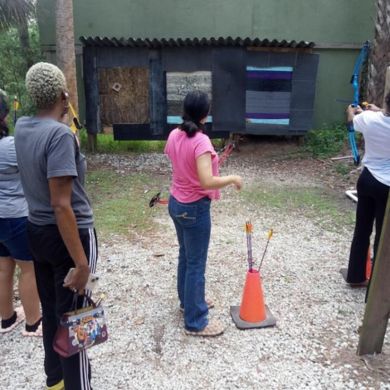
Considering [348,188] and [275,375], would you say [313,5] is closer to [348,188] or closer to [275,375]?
[348,188]

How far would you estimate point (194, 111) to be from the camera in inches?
106

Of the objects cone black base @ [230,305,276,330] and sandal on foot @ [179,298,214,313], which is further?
sandal on foot @ [179,298,214,313]

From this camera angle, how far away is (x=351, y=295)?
367 cm

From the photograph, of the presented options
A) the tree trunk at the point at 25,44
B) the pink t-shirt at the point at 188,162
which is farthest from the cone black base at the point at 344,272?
the tree trunk at the point at 25,44

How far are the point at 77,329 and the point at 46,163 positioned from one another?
83 cm

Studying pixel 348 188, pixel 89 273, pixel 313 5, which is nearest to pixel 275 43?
pixel 313 5

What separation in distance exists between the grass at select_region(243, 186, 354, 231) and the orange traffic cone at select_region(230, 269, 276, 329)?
2.26 metres

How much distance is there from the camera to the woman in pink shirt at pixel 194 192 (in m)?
2.64

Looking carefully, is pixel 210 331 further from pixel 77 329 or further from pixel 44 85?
pixel 44 85

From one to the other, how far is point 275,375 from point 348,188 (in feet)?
15.6

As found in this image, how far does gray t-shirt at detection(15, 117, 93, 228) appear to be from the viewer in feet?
6.15

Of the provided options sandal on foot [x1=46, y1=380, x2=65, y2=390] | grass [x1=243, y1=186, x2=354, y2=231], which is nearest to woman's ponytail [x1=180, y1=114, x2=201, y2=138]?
sandal on foot [x1=46, y1=380, x2=65, y2=390]

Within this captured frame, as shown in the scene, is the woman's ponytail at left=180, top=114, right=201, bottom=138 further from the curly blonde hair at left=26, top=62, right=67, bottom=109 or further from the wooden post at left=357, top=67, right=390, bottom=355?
the wooden post at left=357, top=67, right=390, bottom=355

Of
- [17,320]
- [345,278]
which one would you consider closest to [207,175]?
[17,320]
